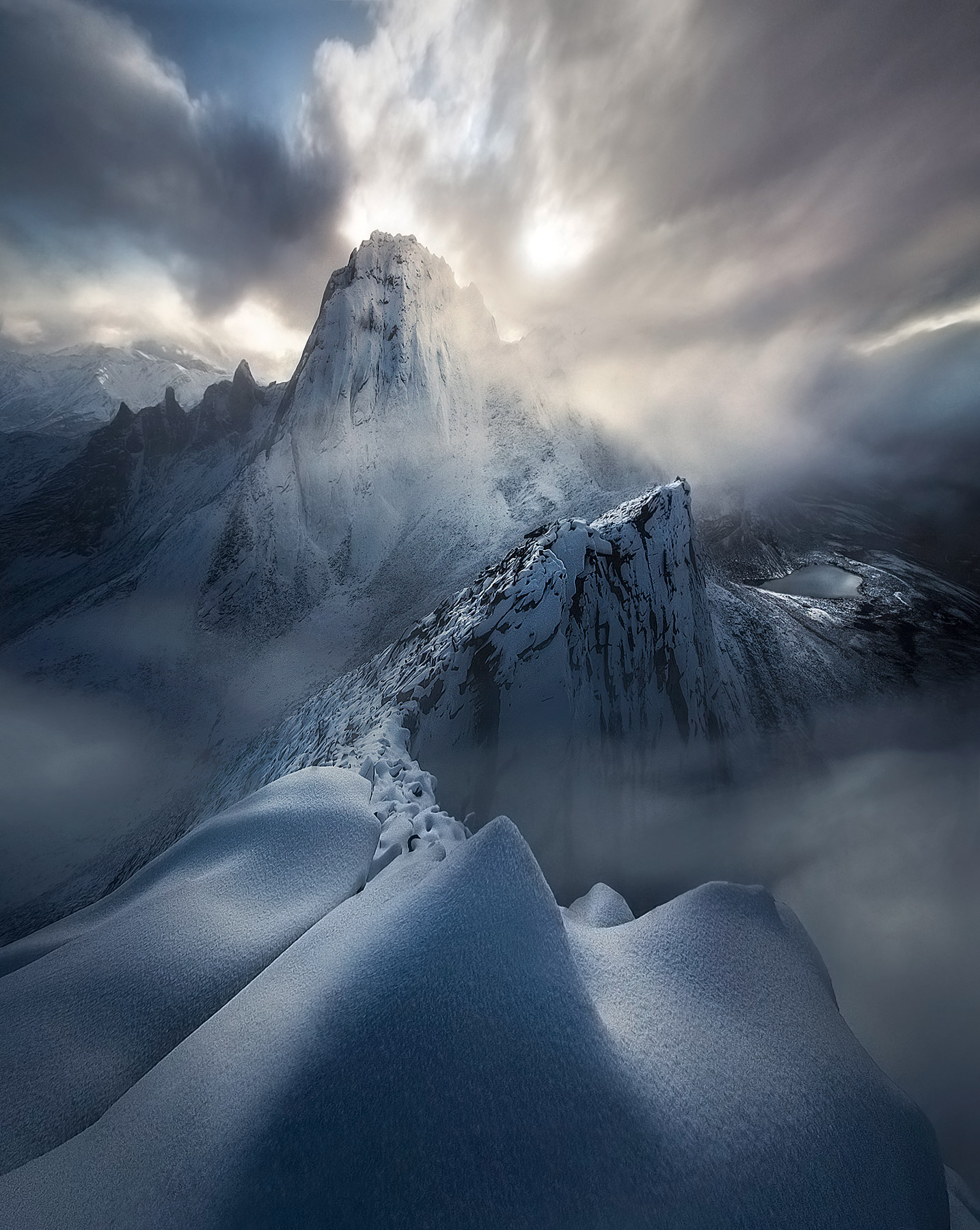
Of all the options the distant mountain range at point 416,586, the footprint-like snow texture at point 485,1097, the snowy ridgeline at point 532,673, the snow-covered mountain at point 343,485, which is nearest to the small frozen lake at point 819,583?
the distant mountain range at point 416,586

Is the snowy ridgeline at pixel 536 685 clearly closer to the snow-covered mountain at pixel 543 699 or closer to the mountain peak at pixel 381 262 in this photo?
the snow-covered mountain at pixel 543 699

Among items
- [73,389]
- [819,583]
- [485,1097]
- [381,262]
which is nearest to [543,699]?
[485,1097]

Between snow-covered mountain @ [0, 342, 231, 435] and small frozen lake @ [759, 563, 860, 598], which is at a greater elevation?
snow-covered mountain @ [0, 342, 231, 435]

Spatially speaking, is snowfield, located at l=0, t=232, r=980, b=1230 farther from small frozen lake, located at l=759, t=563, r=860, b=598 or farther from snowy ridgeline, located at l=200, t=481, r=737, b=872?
small frozen lake, located at l=759, t=563, r=860, b=598

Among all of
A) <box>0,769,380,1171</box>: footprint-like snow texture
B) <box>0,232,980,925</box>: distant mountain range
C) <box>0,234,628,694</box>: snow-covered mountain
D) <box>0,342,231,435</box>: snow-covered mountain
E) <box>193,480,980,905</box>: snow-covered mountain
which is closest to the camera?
<box>0,769,380,1171</box>: footprint-like snow texture

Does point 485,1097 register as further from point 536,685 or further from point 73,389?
point 73,389

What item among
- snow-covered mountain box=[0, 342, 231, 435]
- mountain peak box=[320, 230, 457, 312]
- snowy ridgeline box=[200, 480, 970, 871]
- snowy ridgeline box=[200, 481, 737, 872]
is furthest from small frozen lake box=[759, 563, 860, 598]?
snow-covered mountain box=[0, 342, 231, 435]

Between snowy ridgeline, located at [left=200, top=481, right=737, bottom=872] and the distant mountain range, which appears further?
the distant mountain range
